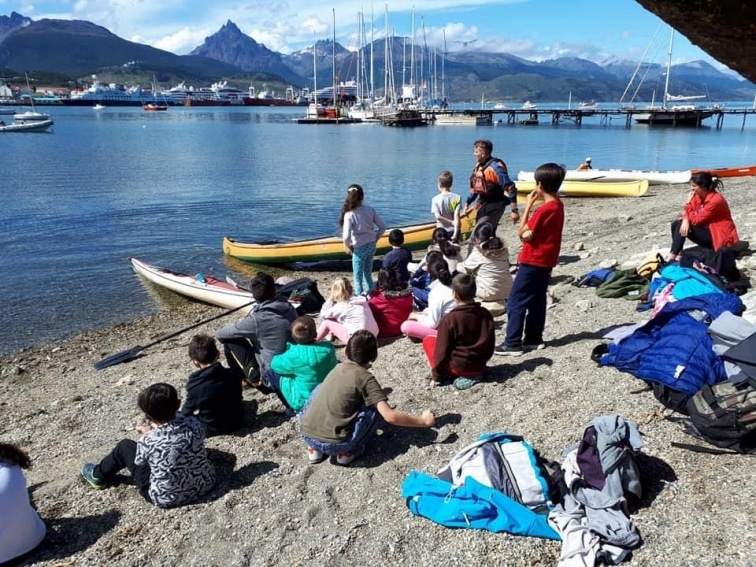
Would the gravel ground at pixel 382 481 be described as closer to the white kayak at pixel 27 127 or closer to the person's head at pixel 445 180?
the person's head at pixel 445 180

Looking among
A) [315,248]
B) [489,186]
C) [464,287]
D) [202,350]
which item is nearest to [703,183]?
[489,186]

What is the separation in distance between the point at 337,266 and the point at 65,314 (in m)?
6.91

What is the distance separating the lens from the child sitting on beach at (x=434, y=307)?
7.21 m

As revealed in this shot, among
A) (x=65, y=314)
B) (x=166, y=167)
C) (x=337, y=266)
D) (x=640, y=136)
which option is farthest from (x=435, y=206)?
(x=640, y=136)

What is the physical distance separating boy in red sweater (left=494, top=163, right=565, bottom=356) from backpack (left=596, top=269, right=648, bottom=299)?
2.39 meters

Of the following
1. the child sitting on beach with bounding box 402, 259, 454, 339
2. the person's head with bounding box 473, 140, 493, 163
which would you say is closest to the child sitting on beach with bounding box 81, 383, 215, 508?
the child sitting on beach with bounding box 402, 259, 454, 339

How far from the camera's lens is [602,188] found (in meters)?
23.6

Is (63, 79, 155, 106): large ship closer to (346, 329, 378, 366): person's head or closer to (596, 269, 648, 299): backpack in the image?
(596, 269, 648, 299): backpack

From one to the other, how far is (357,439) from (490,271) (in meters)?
4.29

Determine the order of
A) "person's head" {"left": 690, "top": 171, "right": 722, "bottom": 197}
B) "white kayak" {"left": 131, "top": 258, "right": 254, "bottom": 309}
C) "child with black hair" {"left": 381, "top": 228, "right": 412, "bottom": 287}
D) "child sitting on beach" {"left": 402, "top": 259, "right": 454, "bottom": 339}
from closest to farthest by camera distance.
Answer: "child sitting on beach" {"left": 402, "top": 259, "right": 454, "bottom": 339}, "person's head" {"left": 690, "top": 171, "right": 722, "bottom": 197}, "child with black hair" {"left": 381, "top": 228, "right": 412, "bottom": 287}, "white kayak" {"left": 131, "top": 258, "right": 254, "bottom": 309}

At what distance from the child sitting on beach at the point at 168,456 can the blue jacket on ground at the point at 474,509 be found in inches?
76.0

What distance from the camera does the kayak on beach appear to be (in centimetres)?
2297

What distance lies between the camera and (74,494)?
17.2 ft

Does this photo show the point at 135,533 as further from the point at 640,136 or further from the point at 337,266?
the point at 640,136
